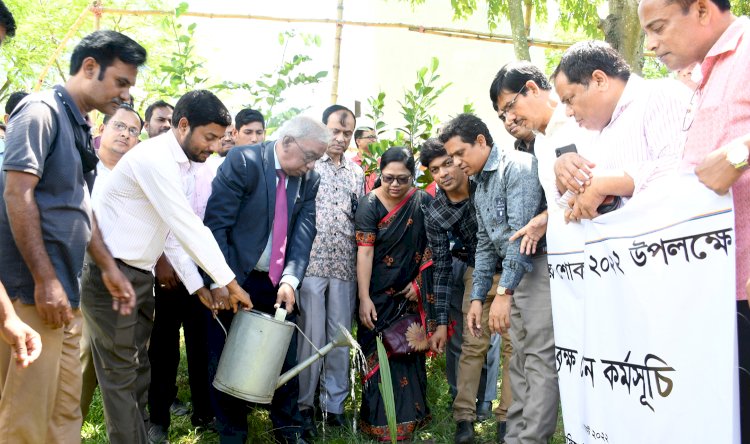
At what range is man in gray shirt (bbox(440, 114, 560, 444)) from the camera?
3.41 metres

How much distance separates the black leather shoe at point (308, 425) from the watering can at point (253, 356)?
802 mm

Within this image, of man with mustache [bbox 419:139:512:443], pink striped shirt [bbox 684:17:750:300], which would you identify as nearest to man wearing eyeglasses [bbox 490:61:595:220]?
man with mustache [bbox 419:139:512:443]

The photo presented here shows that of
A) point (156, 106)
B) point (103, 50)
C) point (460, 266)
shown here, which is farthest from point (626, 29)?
point (103, 50)

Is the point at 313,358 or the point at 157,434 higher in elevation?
the point at 313,358

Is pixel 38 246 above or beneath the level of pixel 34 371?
above

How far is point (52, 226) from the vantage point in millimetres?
2762

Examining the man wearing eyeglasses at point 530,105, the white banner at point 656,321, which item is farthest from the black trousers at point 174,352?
the white banner at point 656,321

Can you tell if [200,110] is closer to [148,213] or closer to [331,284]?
[148,213]

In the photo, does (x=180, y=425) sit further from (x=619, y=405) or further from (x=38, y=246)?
Result: (x=619, y=405)

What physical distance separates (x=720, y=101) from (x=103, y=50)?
2.42 meters

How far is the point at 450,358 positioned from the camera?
16.2ft

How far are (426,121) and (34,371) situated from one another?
3474 millimetres

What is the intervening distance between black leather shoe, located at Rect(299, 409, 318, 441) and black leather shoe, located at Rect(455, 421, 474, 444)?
→ 0.91 meters

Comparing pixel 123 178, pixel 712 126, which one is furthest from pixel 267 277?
pixel 712 126
